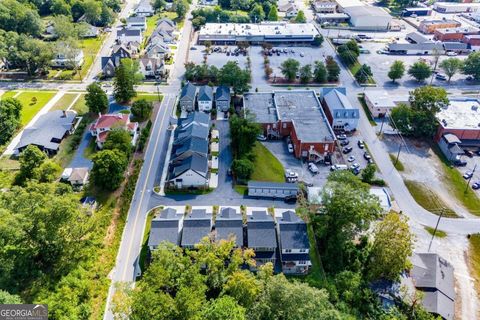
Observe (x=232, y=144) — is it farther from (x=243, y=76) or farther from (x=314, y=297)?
(x=314, y=297)

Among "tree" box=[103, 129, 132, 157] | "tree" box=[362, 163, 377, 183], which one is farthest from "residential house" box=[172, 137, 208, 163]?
"tree" box=[362, 163, 377, 183]

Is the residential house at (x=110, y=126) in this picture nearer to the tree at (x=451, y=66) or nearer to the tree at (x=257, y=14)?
the tree at (x=451, y=66)

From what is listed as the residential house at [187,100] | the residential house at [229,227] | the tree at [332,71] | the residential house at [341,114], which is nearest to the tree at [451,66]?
the tree at [332,71]

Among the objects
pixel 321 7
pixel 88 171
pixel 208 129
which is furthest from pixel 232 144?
pixel 321 7

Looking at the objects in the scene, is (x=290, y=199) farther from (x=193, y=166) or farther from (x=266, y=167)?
(x=193, y=166)

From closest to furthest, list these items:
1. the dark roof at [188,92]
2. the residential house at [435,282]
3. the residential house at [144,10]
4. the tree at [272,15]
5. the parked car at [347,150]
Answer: the residential house at [435,282] → the parked car at [347,150] → the dark roof at [188,92] → the tree at [272,15] → the residential house at [144,10]

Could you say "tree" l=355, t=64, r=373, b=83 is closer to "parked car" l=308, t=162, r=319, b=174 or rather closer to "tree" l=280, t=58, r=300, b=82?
"tree" l=280, t=58, r=300, b=82
